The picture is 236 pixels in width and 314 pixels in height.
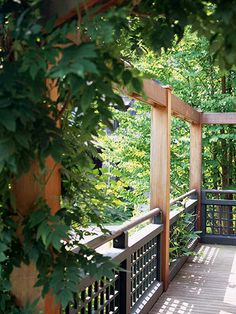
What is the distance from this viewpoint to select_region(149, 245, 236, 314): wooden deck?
14.7 feet

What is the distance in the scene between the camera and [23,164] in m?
1.42

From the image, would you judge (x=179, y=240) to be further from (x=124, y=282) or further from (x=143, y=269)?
(x=124, y=282)

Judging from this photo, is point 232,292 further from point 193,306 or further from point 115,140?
point 115,140

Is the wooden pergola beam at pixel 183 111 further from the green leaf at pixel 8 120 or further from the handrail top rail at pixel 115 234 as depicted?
the green leaf at pixel 8 120

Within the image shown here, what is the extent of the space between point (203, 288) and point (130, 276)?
1.75 metres

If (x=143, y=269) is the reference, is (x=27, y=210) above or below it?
above

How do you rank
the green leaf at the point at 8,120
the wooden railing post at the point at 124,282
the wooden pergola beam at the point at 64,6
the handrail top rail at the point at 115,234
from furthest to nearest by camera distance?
the wooden railing post at the point at 124,282 < the handrail top rail at the point at 115,234 < the wooden pergola beam at the point at 64,6 < the green leaf at the point at 8,120

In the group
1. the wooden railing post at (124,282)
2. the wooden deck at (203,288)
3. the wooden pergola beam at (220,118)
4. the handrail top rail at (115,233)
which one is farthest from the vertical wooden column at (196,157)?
the wooden railing post at (124,282)

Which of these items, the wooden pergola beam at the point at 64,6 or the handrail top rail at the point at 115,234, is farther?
the handrail top rail at the point at 115,234

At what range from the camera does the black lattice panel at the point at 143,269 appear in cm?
404

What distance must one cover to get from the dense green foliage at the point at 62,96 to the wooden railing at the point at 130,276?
69 cm

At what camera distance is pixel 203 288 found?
17.0 feet

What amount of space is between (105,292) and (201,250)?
422cm

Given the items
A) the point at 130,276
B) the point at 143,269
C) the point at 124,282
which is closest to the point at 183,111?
the point at 143,269
